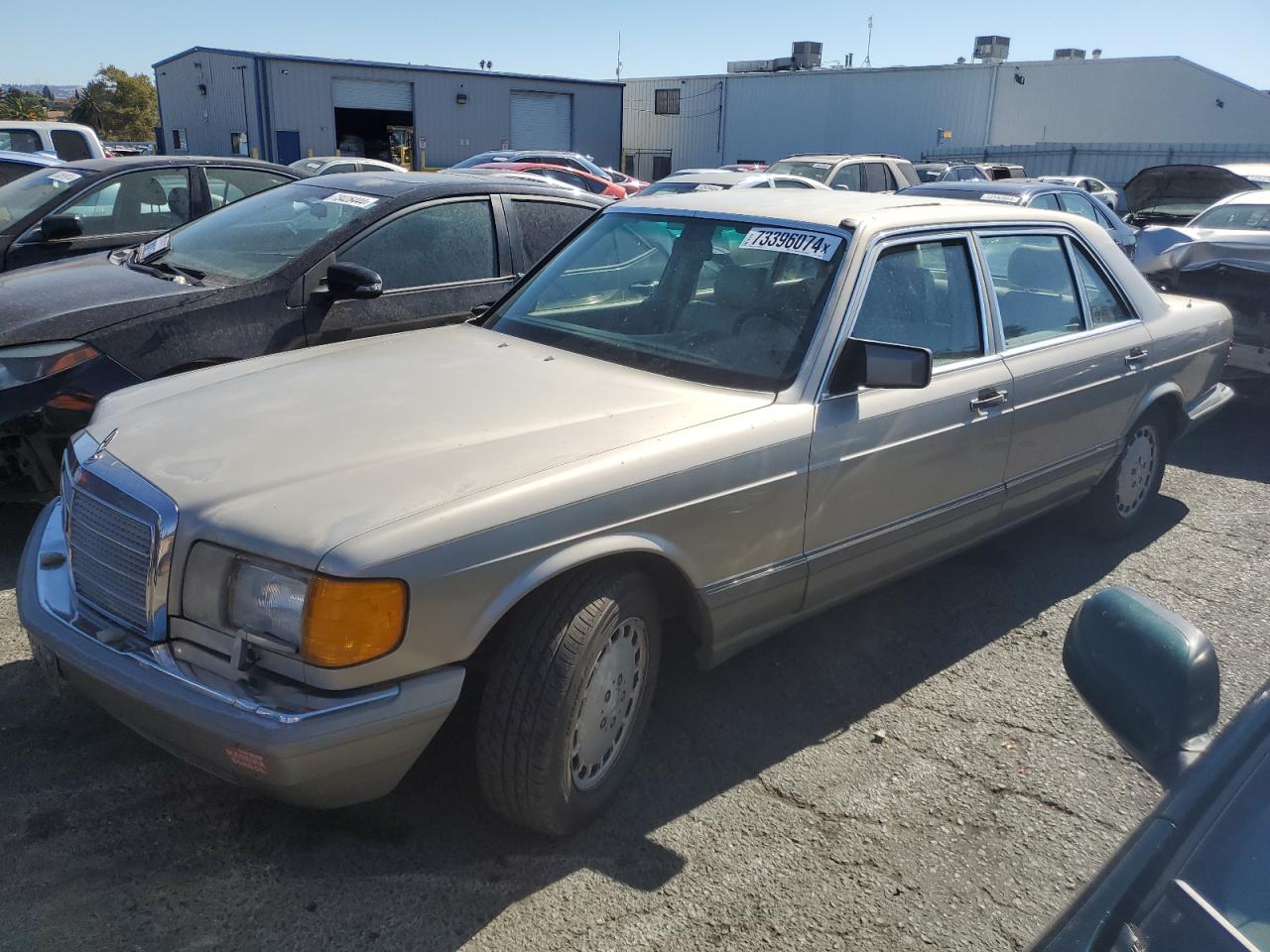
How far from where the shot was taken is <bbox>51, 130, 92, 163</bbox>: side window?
39.7ft

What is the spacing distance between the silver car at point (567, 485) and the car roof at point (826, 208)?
0.02 m

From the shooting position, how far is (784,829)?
2.93m

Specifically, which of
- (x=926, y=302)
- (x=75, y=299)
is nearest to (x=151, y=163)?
(x=75, y=299)

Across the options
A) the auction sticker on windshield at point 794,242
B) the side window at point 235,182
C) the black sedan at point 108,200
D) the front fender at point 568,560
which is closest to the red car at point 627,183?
the side window at point 235,182

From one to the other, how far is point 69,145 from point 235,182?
6530mm

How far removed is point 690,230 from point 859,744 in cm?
193

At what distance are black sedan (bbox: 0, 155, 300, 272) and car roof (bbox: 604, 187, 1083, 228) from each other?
13.5ft

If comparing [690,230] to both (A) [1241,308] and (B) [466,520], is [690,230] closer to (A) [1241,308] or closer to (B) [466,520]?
(B) [466,520]

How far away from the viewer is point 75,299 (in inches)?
180

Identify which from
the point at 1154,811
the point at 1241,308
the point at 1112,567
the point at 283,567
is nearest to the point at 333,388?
the point at 283,567

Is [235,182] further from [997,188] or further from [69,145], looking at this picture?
[997,188]

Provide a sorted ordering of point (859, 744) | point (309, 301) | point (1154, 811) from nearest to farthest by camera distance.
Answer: point (1154, 811), point (859, 744), point (309, 301)

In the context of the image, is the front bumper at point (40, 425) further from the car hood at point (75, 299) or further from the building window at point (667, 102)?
the building window at point (667, 102)

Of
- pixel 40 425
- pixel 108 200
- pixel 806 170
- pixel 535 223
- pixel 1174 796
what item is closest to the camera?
pixel 1174 796
